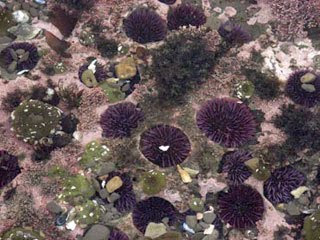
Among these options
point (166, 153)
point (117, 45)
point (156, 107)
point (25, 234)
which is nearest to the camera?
point (25, 234)

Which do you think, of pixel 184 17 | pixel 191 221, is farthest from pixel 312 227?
pixel 184 17

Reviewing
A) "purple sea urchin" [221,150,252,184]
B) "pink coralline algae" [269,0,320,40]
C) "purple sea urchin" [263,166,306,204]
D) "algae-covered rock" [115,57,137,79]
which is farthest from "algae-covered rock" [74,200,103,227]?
"pink coralline algae" [269,0,320,40]

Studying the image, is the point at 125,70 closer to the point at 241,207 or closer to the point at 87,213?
the point at 87,213

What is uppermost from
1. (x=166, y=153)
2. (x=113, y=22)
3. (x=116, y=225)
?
(x=113, y=22)

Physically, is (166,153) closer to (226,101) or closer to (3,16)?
(226,101)

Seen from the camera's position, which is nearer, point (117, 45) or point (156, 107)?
point (156, 107)

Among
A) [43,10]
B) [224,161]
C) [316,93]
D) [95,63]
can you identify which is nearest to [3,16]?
[43,10]

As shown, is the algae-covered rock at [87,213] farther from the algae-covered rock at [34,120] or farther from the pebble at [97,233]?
the algae-covered rock at [34,120]
